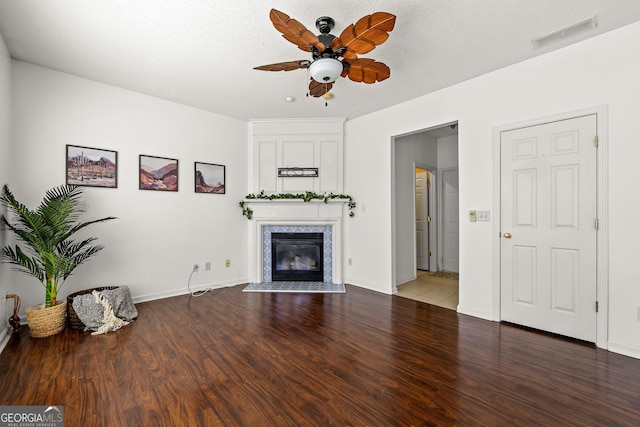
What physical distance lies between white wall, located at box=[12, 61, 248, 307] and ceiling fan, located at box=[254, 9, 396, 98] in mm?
2308

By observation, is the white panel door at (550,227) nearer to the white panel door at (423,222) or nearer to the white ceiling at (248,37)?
the white ceiling at (248,37)

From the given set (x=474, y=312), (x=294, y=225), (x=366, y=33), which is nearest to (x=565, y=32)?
(x=366, y=33)

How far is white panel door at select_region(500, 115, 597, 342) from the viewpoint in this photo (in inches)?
98.7

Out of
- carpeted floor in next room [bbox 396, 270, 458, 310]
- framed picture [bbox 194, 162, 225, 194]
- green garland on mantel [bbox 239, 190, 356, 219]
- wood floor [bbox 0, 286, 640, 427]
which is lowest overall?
carpeted floor in next room [bbox 396, 270, 458, 310]

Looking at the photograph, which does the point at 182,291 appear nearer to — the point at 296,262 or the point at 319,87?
the point at 296,262

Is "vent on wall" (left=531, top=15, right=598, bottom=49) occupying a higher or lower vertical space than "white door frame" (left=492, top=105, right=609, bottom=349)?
higher

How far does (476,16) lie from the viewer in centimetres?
218

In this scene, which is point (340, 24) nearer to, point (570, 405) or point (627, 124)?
point (627, 124)

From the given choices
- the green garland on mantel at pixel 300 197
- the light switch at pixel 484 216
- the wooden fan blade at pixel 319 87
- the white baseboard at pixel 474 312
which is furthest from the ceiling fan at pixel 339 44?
the white baseboard at pixel 474 312

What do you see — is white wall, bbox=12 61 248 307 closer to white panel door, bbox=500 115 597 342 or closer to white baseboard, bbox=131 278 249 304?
white baseboard, bbox=131 278 249 304

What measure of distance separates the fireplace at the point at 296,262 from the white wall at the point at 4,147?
295 cm

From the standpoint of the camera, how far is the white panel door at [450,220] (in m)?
5.59

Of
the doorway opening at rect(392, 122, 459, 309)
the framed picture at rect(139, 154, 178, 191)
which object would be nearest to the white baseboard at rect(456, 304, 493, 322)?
the doorway opening at rect(392, 122, 459, 309)

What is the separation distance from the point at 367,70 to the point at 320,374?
2396mm
